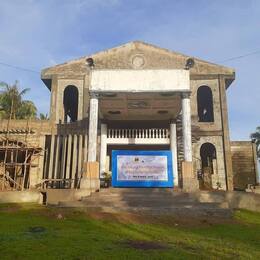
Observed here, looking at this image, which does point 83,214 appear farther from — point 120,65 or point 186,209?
point 120,65

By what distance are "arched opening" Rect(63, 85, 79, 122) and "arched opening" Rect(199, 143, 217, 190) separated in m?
11.5

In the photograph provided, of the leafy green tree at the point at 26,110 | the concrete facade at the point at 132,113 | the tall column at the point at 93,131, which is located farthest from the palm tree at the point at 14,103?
the tall column at the point at 93,131

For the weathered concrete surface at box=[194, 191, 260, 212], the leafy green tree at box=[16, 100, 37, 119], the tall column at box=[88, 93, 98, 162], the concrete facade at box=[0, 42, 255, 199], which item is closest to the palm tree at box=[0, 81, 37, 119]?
the leafy green tree at box=[16, 100, 37, 119]

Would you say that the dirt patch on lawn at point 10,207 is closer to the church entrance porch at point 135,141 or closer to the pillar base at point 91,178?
the pillar base at point 91,178

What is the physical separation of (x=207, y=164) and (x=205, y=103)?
593cm

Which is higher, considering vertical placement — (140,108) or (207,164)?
(140,108)

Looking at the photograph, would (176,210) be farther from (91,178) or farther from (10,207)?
(10,207)

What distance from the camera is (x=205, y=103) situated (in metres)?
32.4

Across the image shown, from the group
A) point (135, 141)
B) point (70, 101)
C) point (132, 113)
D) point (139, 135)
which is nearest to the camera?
point (135, 141)

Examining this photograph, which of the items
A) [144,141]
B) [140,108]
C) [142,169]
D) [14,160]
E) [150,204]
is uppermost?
[140,108]

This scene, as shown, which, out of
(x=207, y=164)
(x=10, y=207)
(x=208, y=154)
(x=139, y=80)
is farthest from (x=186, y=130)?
(x=10, y=207)

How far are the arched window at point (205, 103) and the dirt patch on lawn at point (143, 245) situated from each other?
1994 cm

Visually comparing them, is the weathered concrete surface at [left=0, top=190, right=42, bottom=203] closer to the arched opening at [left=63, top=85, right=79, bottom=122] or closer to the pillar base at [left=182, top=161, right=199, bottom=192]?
the pillar base at [left=182, top=161, right=199, bottom=192]

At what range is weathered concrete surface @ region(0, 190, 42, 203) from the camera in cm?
1970
